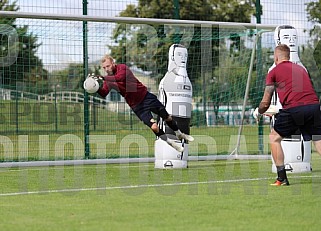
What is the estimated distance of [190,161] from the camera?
55.1ft

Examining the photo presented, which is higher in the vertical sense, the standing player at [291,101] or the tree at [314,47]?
the tree at [314,47]

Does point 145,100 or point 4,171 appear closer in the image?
point 145,100

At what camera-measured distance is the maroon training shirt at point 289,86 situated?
1060 centimetres

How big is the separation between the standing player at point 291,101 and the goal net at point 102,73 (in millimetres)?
5057

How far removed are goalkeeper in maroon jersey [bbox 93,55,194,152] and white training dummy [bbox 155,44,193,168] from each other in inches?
31.8

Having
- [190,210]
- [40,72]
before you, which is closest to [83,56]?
[40,72]

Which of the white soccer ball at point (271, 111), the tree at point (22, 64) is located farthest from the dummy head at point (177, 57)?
the tree at point (22, 64)

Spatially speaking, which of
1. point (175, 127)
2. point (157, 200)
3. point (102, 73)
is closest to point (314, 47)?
point (102, 73)

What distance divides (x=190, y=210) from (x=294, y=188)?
8.75 ft

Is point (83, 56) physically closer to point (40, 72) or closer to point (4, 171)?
point (40, 72)

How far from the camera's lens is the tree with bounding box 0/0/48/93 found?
687 inches

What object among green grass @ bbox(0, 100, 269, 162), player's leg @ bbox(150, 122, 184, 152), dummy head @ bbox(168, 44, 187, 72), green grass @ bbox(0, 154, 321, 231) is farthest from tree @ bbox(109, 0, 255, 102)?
green grass @ bbox(0, 154, 321, 231)

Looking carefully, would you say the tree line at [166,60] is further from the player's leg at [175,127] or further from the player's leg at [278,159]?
the player's leg at [278,159]

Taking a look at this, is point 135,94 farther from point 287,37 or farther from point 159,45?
point 159,45
